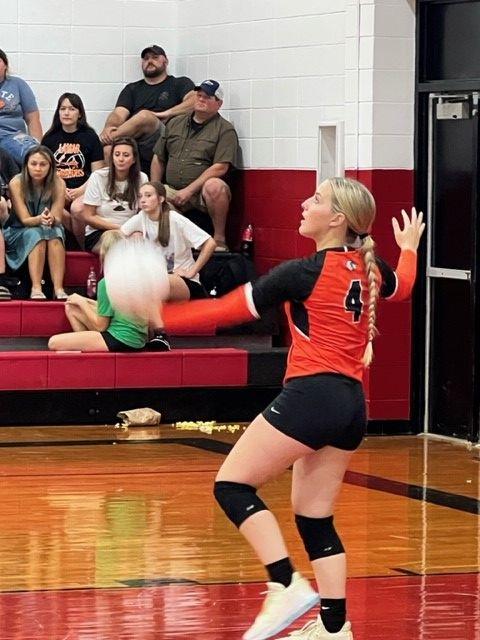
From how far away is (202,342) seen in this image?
42.3 ft

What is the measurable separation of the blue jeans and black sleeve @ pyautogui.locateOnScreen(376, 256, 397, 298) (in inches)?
326

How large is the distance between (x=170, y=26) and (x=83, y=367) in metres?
4.47

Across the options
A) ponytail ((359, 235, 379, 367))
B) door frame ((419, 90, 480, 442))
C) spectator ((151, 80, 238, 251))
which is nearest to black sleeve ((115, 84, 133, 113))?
spectator ((151, 80, 238, 251))

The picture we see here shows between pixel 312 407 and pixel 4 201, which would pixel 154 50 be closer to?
pixel 4 201

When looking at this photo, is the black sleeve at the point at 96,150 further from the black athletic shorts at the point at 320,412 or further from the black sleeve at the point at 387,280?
the black athletic shorts at the point at 320,412

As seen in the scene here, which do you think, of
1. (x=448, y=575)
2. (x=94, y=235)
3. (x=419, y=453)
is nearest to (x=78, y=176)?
(x=94, y=235)

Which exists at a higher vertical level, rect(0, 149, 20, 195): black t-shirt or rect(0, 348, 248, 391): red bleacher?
rect(0, 149, 20, 195): black t-shirt

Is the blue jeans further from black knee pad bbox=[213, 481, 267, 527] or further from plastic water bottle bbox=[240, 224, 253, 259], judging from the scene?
black knee pad bbox=[213, 481, 267, 527]

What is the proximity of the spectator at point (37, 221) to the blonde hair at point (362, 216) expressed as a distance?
23.6ft

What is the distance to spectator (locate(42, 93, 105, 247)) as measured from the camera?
1370 cm

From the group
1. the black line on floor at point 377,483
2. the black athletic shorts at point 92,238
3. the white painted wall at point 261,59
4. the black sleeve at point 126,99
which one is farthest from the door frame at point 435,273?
the black sleeve at point 126,99

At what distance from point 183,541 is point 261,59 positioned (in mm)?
6556

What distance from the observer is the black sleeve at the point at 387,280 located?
5590mm

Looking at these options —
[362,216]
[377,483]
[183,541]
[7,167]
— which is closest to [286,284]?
[362,216]
